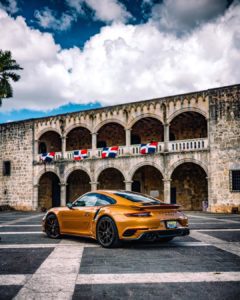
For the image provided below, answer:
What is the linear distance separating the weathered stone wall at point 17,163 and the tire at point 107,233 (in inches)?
948

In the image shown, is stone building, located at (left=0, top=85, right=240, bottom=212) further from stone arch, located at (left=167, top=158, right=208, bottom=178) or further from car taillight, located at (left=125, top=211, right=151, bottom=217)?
car taillight, located at (left=125, top=211, right=151, bottom=217)

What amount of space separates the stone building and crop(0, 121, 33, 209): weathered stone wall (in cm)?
8

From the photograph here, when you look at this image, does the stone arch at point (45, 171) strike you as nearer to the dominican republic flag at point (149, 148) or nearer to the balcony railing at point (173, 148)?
the balcony railing at point (173, 148)

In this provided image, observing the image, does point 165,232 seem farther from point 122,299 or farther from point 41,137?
point 41,137

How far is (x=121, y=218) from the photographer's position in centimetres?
737

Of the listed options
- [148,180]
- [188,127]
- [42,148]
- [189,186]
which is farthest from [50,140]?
[189,186]

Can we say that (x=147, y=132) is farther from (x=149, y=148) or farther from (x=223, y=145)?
(x=223, y=145)

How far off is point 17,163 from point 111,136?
847cm

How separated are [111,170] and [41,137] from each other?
6.70 m

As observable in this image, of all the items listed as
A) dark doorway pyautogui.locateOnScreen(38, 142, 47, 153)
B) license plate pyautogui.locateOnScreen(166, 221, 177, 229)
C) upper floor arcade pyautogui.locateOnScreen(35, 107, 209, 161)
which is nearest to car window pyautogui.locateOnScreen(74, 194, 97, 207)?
license plate pyautogui.locateOnScreen(166, 221, 177, 229)

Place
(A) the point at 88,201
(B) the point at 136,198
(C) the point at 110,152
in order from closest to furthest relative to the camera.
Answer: (B) the point at 136,198 < (A) the point at 88,201 < (C) the point at 110,152

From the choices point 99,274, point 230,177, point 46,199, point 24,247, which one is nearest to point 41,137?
point 46,199

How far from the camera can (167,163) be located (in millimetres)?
24312

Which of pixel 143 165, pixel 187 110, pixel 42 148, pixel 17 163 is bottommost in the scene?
pixel 143 165
